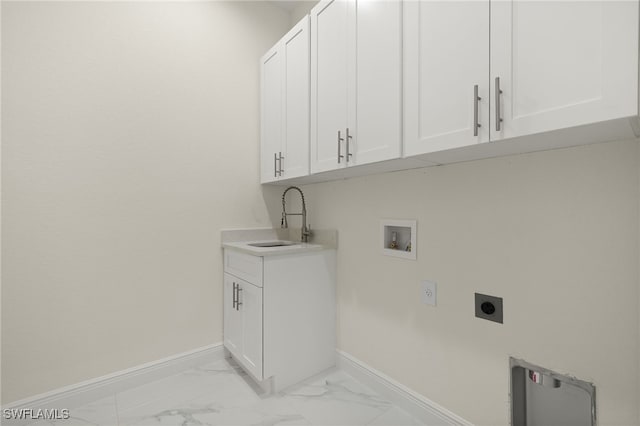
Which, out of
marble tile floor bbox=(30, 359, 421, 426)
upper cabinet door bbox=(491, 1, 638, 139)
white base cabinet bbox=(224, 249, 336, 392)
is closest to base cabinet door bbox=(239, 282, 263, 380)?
white base cabinet bbox=(224, 249, 336, 392)

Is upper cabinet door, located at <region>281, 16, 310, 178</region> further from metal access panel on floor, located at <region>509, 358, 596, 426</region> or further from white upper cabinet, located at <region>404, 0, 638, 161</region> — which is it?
metal access panel on floor, located at <region>509, 358, 596, 426</region>

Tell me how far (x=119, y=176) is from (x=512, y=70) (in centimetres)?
199

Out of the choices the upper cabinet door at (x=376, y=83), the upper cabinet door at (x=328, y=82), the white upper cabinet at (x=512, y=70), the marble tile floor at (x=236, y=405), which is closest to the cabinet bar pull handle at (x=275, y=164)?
the upper cabinet door at (x=328, y=82)

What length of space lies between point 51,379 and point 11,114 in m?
1.37

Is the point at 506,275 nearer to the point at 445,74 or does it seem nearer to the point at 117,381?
the point at 445,74

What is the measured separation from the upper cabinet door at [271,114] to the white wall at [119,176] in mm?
106

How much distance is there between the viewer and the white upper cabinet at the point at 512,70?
79cm

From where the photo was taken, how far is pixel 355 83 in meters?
1.50

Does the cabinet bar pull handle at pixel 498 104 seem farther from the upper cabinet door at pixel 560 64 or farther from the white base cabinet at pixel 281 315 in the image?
the white base cabinet at pixel 281 315

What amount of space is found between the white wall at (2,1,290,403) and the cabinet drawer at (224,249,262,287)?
0.40 feet

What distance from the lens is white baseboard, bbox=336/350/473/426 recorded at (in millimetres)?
1498

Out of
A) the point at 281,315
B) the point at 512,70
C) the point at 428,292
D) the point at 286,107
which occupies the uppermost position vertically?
the point at 286,107

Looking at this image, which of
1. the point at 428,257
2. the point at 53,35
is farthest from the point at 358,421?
the point at 53,35

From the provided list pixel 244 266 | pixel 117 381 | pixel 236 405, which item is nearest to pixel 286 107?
pixel 244 266
